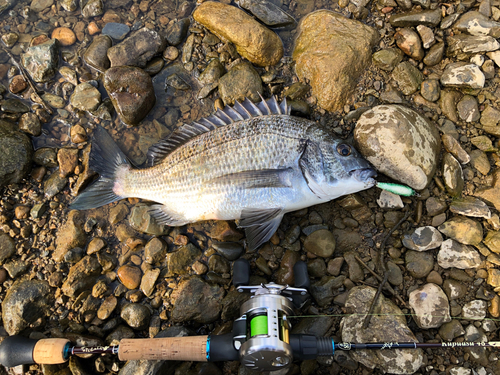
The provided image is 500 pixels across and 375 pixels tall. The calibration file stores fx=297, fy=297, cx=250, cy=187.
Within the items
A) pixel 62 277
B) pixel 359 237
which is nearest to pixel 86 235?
pixel 62 277

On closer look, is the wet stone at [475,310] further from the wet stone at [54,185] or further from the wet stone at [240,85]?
the wet stone at [54,185]

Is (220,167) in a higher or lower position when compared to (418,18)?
lower

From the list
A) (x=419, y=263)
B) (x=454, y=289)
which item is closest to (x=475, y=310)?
(x=454, y=289)

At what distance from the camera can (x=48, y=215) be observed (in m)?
3.64

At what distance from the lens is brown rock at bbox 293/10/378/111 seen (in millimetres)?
3465

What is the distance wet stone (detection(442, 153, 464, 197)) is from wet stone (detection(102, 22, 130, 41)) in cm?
423

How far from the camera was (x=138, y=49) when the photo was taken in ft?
12.4

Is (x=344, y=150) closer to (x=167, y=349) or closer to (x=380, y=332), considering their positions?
(x=380, y=332)

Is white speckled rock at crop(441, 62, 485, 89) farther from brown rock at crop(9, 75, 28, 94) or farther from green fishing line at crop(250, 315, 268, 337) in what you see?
brown rock at crop(9, 75, 28, 94)

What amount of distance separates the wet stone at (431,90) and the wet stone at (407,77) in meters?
0.08

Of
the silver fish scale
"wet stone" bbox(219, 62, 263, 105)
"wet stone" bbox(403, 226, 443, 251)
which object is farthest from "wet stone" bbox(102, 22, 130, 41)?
"wet stone" bbox(403, 226, 443, 251)

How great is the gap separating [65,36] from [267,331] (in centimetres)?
436

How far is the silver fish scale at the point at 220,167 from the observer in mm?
3090

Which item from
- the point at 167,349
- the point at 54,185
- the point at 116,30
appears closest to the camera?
the point at 167,349
